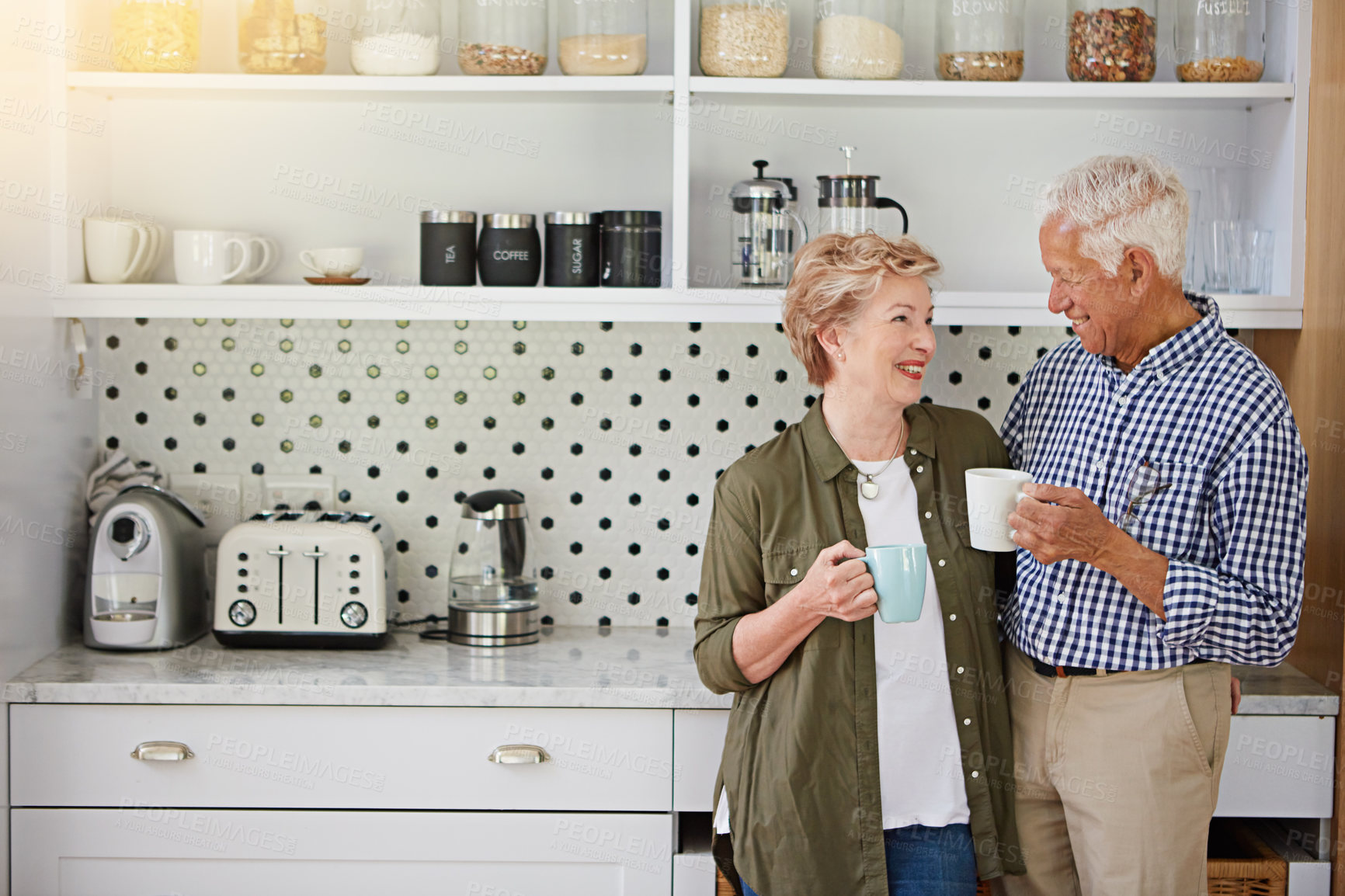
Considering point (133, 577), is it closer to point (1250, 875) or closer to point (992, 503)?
point (992, 503)

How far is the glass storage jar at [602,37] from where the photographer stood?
2.06m

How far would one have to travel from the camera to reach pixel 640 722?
76.1 inches

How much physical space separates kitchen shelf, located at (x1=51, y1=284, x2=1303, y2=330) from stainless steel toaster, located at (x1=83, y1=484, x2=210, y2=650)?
1.16ft

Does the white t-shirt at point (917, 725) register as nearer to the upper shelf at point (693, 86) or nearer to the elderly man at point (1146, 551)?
the elderly man at point (1146, 551)

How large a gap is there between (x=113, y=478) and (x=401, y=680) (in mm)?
765

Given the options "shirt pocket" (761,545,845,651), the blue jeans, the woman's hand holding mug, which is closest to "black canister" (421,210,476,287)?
"shirt pocket" (761,545,845,651)

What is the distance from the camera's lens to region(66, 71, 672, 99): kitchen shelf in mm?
2025

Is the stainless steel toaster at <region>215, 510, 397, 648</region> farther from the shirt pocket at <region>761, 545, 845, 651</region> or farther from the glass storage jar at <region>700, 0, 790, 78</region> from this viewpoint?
the glass storage jar at <region>700, 0, 790, 78</region>

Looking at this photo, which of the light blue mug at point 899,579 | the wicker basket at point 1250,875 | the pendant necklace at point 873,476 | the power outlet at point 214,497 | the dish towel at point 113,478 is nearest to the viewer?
the light blue mug at point 899,579

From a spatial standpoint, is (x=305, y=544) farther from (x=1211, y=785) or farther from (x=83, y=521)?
(x=1211, y=785)

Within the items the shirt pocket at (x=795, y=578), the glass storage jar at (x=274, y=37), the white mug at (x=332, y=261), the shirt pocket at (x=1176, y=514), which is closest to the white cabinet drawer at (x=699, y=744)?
the shirt pocket at (x=795, y=578)

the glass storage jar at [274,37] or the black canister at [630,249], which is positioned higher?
the glass storage jar at [274,37]

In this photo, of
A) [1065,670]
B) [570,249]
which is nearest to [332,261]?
[570,249]

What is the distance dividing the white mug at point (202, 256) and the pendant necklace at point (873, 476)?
1.15 meters
